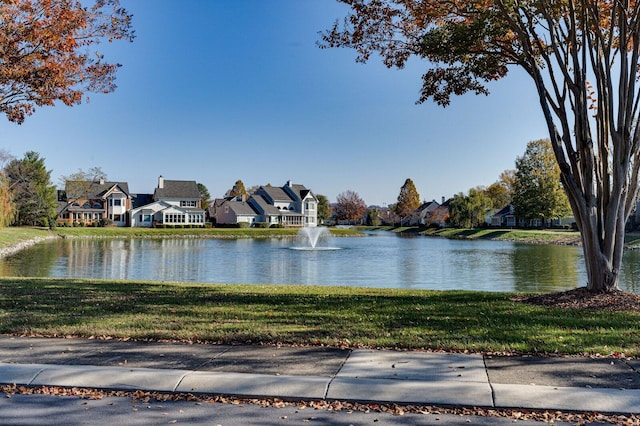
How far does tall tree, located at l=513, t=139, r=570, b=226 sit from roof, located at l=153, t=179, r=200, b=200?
46.7m

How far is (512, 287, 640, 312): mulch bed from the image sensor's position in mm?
10000

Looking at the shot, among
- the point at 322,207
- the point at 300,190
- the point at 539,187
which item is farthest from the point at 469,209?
the point at 322,207

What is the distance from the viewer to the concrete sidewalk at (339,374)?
207 inches

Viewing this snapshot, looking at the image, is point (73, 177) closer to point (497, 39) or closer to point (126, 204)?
point (126, 204)

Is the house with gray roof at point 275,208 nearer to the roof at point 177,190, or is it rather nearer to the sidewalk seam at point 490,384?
the roof at point 177,190

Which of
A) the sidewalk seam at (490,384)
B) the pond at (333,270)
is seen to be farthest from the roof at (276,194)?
the sidewalk seam at (490,384)

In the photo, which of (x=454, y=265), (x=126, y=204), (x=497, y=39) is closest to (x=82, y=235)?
(x=126, y=204)

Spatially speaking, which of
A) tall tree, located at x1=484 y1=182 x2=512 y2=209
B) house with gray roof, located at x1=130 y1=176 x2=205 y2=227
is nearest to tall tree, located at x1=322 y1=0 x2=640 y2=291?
house with gray roof, located at x1=130 y1=176 x2=205 y2=227

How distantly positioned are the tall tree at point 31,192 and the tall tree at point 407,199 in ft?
200

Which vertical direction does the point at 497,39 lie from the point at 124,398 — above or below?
above

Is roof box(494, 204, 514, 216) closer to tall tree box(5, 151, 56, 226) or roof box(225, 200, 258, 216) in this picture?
roof box(225, 200, 258, 216)

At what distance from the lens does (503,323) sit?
27.8 ft

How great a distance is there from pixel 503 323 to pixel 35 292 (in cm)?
1053

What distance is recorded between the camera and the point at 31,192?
60.8 m
